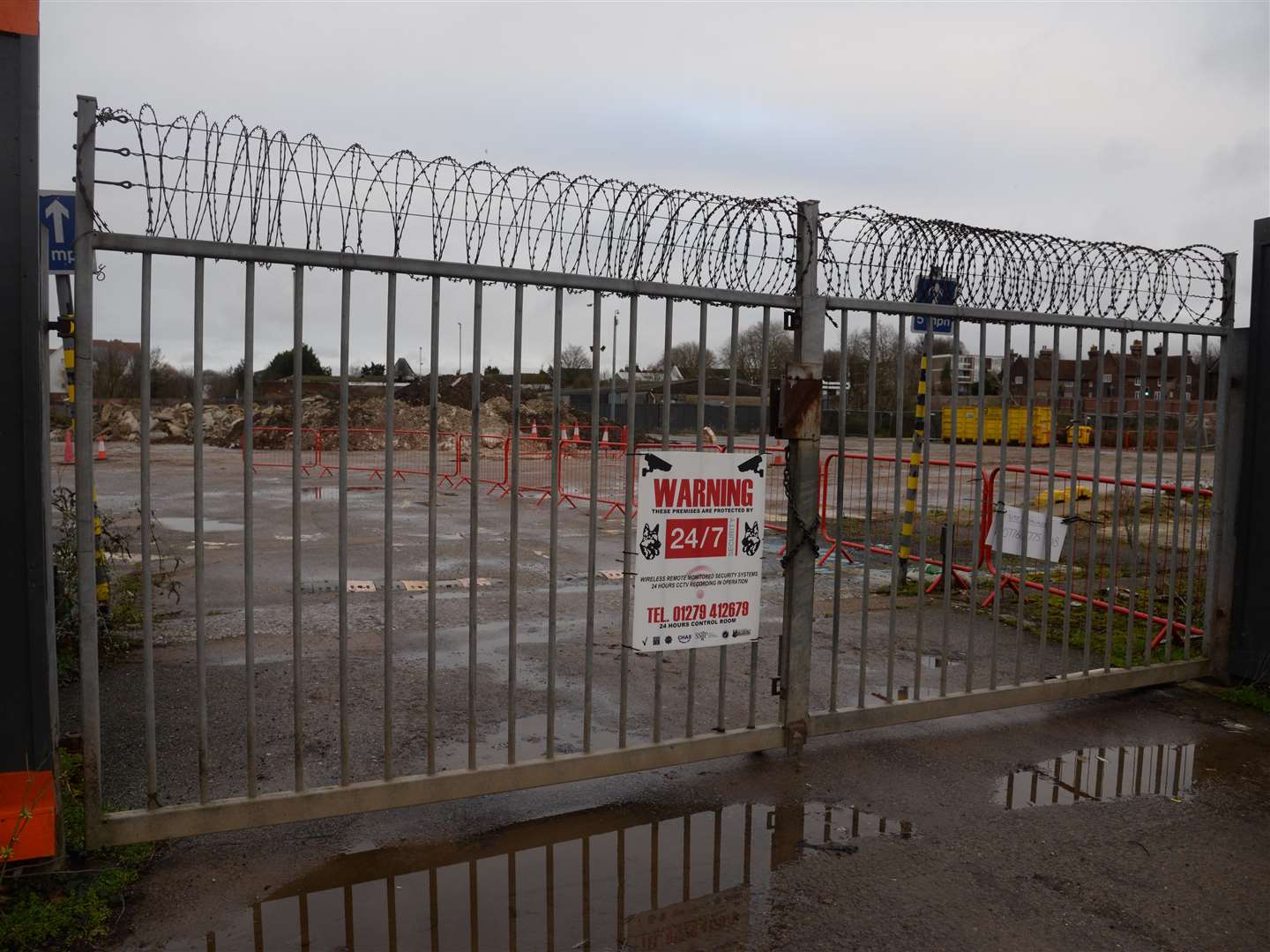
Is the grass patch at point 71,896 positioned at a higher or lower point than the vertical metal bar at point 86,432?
lower

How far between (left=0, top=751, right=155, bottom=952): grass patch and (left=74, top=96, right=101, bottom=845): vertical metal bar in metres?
0.18

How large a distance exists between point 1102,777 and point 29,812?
5.05m

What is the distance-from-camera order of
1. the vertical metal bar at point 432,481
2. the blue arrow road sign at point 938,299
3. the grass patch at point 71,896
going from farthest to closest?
the blue arrow road sign at point 938,299 < the vertical metal bar at point 432,481 < the grass patch at point 71,896

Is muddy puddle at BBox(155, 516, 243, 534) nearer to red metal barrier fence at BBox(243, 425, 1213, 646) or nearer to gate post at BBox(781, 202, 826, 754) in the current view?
red metal barrier fence at BBox(243, 425, 1213, 646)

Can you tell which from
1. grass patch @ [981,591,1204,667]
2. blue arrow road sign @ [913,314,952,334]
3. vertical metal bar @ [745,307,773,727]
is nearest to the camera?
vertical metal bar @ [745,307,773,727]

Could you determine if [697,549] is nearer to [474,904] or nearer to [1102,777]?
[474,904]

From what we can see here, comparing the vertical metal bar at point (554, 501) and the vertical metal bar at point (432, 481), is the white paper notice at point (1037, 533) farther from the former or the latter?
the vertical metal bar at point (432, 481)

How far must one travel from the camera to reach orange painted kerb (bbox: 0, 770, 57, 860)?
3822mm

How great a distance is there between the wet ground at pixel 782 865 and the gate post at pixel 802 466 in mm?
437

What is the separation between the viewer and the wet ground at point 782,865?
3.72 m

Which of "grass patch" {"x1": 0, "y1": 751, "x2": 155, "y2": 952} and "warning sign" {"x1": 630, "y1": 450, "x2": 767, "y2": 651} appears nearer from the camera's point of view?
"grass patch" {"x1": 0, "y1": 751, "x2": 155, "y2": 952}

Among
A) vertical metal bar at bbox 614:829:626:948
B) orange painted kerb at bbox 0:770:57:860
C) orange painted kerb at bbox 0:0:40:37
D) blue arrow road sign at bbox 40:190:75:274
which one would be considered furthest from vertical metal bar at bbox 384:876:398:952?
blue arrow road sign at bbox 40:190:75:274

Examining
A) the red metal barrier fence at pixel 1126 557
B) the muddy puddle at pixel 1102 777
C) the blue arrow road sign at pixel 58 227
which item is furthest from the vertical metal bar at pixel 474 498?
the blue arrow road sign at pixel 58 227

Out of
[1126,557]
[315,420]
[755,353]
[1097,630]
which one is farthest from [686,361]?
[315,420]
